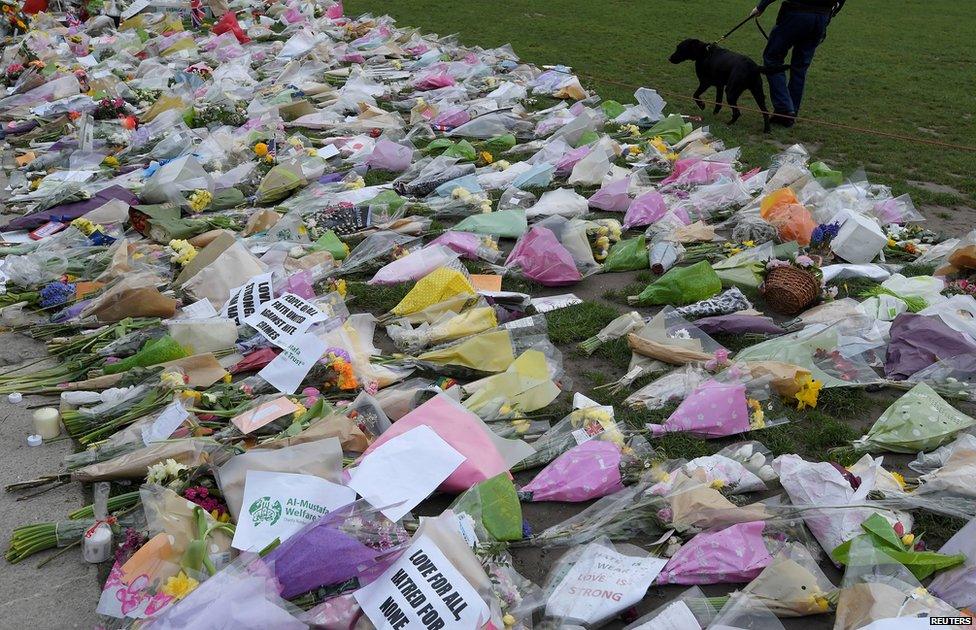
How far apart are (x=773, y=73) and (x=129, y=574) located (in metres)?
8.22

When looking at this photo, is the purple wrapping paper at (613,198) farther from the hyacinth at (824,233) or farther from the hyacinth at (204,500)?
the hyacinth at (204,500)

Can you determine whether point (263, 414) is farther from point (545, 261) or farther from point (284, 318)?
point (545, 261)

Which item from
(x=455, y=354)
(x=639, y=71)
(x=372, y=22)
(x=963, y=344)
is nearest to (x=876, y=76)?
(x=639, y=71)

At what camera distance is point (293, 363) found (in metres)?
3.94

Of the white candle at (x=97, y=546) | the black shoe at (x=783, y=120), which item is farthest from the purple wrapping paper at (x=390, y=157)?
the white candle at (x=97, y=546)

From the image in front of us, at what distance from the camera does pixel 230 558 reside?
110 inches

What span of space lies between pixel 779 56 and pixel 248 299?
6817mm

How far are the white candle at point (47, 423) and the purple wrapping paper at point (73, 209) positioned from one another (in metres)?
2.84

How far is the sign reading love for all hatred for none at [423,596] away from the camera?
2527 millimetres

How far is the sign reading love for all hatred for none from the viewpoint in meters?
2.53

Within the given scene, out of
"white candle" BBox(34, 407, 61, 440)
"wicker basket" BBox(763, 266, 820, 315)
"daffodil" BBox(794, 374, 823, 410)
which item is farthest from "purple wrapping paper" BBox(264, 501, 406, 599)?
"wicker basket" BBox(763, 266, 820, 315)

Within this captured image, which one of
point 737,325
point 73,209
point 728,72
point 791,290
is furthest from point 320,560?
point 728,72

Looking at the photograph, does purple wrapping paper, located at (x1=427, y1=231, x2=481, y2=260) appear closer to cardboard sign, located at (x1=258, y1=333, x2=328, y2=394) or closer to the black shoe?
cardboard sign, located at (x1=258, y1=333, x2=328, y2=394)

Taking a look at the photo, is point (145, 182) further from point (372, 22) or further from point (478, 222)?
point (372, 22)
